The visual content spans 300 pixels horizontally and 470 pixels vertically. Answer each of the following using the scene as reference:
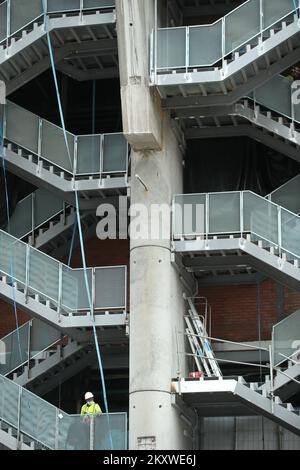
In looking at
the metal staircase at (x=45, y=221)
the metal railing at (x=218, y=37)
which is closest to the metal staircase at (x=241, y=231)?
the metal railing at (x=218, y=37)

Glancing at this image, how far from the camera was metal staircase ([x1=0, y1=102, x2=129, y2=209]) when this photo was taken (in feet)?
117

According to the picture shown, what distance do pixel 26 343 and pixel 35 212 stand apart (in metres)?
3.45

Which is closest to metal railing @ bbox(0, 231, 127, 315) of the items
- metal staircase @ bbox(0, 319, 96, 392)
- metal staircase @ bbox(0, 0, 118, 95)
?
metal staircase @ bbox(0, 319, 96, 392)

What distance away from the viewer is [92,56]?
37219 mm

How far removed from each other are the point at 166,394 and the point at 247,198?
4675mm

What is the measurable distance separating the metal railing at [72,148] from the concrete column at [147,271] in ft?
3.67

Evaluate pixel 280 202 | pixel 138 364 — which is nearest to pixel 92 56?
pixel 280 202

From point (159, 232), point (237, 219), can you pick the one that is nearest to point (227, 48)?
point (237, 219)

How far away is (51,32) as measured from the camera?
3578cm

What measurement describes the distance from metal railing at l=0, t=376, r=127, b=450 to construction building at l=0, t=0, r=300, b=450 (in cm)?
4

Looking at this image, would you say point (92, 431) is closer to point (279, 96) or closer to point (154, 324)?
point (154, 324)

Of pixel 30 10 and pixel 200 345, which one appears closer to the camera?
pixel 200 345

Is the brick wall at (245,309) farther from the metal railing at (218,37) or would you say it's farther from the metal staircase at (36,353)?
the metal railing at (218,37)

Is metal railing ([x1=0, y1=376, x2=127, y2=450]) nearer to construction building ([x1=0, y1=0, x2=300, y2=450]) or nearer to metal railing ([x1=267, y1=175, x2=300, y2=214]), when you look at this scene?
construction building ([x1=0, y1=0, x2=300, y2=450])
